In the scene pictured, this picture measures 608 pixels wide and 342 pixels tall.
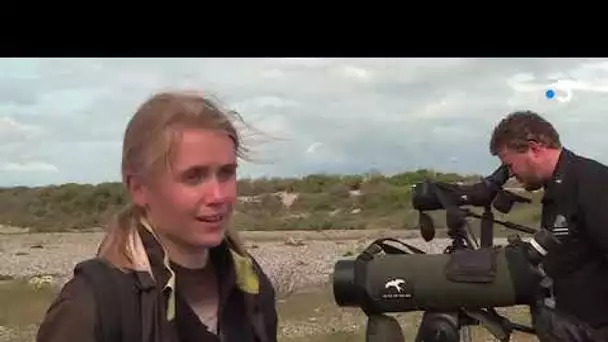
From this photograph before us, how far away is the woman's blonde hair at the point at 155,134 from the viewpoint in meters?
1.71

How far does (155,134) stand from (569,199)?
228cm

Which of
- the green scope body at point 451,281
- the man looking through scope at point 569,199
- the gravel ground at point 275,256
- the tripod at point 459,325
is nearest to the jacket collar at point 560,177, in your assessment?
the man looking through scope at point 569,199

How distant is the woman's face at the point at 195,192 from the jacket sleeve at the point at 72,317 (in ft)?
0.69

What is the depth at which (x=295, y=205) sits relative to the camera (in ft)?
90.0

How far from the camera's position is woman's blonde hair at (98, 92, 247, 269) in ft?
5.59

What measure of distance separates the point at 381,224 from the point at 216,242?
68.2 ft

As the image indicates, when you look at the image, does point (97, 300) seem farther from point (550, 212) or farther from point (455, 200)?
point (550, 212)

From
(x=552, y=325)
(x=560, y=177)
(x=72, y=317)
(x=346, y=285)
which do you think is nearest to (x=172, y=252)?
(x=72, y=317)

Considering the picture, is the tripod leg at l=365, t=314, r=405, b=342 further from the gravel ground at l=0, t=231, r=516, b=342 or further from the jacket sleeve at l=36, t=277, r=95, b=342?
the gravel ground at l=0, t=231, r=516, b=342

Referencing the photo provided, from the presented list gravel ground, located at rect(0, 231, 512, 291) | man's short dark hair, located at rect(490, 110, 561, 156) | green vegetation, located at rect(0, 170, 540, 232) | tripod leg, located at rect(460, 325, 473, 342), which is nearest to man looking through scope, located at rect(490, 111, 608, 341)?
man's short dark hair, located at rect(490, 110, 561, 156)

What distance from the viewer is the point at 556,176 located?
3.75 m

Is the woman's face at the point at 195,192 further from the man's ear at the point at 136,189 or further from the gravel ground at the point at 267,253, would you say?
the gravel ground at the point at 267,253
